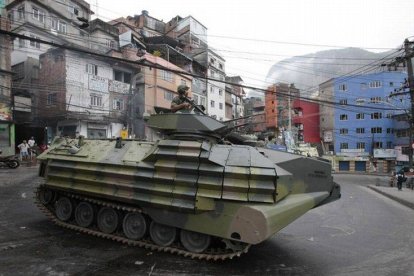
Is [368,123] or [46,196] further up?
[368,123]

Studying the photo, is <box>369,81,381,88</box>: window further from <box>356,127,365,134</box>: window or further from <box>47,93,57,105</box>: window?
<box>47,93,57,105</box>: window

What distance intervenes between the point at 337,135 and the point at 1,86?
41809mm

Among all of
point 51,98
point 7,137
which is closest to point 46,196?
point 7,137

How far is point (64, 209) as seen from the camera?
782cm

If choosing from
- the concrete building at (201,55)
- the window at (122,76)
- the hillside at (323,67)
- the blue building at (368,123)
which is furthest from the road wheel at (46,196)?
the hillside at (323,67)

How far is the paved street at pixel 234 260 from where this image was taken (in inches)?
210

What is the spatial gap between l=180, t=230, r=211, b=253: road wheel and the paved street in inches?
9.4

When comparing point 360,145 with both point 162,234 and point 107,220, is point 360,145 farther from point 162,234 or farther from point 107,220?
point 162,234

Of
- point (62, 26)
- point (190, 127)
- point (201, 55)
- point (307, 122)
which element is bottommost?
point (190, 127)

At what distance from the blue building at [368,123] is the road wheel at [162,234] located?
44.5m

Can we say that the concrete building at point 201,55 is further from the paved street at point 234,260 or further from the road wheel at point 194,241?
the road wheel at point 194,241

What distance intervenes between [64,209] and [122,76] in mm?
27689

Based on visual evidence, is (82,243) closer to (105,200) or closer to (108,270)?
(105,200)

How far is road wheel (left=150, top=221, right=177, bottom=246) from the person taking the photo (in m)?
6.18
